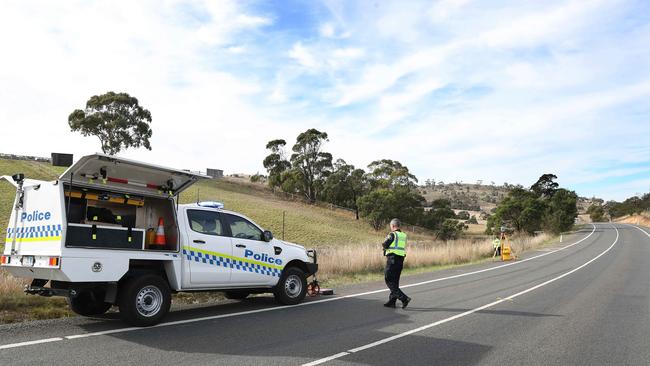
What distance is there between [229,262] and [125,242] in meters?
2.05

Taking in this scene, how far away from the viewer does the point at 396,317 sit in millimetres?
8891

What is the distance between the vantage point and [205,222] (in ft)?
29.7

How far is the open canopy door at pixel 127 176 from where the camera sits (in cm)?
733

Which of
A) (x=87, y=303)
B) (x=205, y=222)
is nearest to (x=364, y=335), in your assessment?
(x=205, y=222)

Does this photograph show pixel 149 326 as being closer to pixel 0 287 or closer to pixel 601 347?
pixel 0 287

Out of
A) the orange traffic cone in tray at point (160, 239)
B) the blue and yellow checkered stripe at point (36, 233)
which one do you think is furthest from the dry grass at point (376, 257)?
the blue and yellow checkered stripe at point (36, 233)

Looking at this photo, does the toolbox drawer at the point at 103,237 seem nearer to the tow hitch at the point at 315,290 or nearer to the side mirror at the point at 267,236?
the side mirror at the point at 267,236

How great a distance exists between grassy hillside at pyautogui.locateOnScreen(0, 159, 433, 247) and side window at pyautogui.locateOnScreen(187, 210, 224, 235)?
2595 centimetres

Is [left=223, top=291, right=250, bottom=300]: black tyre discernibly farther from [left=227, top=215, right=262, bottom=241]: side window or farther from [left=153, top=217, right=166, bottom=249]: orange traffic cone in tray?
[left=153, top=217, right=166, bottom=249]: orange traffic cone in tray

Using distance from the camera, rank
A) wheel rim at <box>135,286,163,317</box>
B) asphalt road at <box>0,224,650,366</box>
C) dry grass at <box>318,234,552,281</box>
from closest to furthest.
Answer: asphalt road at <box>0,224,650,366</box> < wheel rim at <box>135,286,163,317</box> < dry grass at <box>318,234,552,281</box>

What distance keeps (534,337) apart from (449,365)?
7.82ft

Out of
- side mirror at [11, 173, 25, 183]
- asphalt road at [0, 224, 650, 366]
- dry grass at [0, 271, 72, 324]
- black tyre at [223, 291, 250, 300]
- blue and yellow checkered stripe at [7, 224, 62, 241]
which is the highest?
side mirror at [11, 173, 25, 183]

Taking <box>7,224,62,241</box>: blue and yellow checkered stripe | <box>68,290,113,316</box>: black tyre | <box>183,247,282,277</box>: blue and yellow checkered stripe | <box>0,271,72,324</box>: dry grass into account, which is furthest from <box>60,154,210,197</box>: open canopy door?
<box>0,271,72,324</box>: dry grass

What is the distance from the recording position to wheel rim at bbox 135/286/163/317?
Answer: 7559mm
